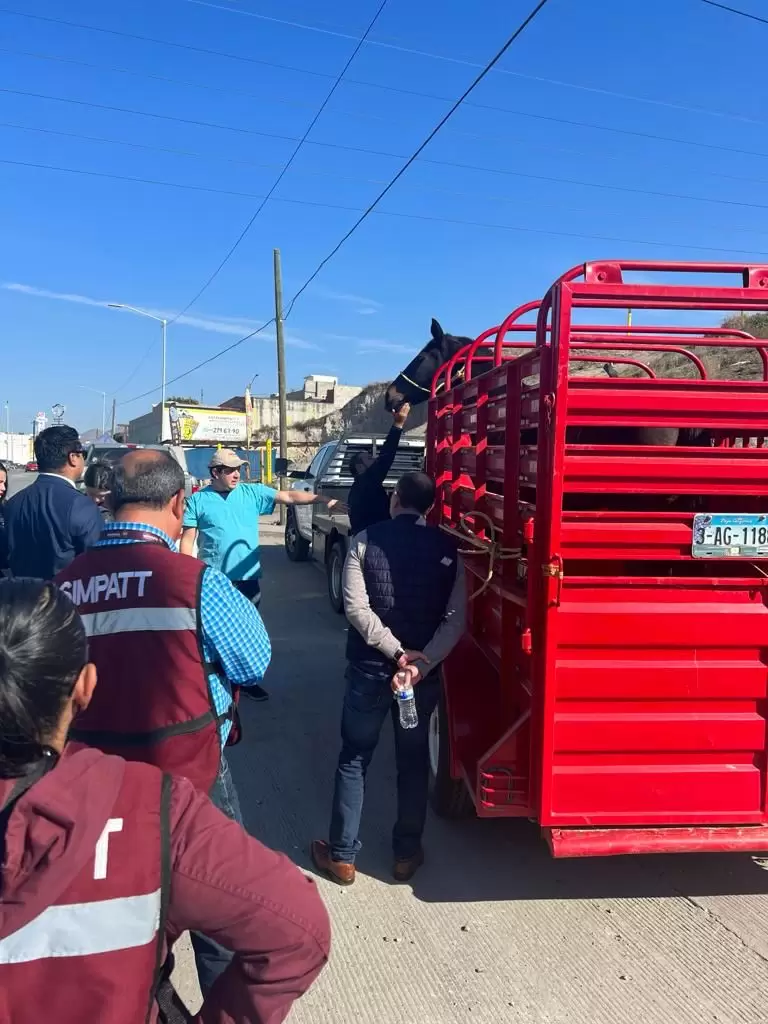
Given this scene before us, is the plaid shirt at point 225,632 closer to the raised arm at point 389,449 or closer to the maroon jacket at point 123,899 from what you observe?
the maroon jacket at point 123,899

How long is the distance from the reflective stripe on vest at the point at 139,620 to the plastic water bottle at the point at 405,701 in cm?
142

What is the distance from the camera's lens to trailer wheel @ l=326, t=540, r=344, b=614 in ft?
29.3

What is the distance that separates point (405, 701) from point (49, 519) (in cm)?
226

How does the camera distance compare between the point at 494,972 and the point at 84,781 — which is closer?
the point at 84,781

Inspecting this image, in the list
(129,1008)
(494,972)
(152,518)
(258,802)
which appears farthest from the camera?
(258,802)

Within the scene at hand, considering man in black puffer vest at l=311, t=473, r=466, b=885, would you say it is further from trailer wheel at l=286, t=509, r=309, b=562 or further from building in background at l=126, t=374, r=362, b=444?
building in background at l=126, t=374, r=362, b=444

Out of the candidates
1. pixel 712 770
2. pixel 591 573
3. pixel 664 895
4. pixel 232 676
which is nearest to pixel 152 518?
pixel 232 676

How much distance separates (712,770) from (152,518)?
96.3 inches

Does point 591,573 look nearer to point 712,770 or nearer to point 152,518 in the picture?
point 712,770

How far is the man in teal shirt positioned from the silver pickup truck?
9.03ft

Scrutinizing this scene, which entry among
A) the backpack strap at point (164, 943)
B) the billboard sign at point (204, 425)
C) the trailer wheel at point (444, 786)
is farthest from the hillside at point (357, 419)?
the backpack strap at point (164, 943)

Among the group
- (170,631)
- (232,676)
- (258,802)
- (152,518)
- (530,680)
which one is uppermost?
(152,518)

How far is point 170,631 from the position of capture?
6.88 feet

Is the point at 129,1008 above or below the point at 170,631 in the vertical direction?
A: below
